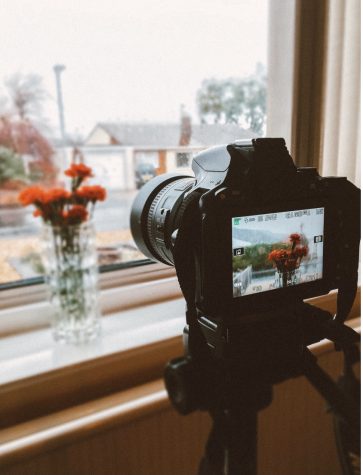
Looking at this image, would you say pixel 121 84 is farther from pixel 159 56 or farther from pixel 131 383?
pixel 131 383

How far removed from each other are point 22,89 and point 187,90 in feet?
1.49

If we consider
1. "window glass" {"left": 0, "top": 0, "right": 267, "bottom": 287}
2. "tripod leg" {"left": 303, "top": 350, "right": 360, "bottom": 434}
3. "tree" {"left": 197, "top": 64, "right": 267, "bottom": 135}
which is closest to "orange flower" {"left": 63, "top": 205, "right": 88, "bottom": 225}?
"window glass" {"left": 0, "top": 0, "right": 267, "bottom": 287}

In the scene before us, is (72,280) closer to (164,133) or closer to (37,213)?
(37,213)

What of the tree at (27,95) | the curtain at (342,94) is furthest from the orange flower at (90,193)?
the curtain at (342,94)

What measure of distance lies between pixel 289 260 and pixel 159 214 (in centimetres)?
23

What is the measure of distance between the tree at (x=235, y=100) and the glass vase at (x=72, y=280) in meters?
0.51

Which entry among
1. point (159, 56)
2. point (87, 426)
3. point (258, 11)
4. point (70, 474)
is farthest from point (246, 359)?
point (258, 11)

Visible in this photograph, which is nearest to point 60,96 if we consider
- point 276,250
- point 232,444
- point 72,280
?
point 72,280

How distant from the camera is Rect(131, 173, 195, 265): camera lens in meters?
0.75

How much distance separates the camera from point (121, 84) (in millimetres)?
1208

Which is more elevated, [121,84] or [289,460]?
[121,84]

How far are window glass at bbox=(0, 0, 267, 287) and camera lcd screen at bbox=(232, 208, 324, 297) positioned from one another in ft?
2.11

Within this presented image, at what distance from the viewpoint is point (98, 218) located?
4.15ft

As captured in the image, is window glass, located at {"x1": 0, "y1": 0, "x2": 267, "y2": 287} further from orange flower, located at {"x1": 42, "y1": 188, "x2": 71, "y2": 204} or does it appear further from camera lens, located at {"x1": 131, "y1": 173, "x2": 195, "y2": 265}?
camera lens, located at {"x1": 131, "y1": 173, "x2": 195, "y2": 265}
